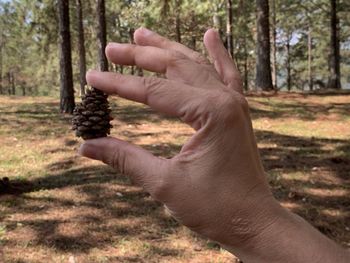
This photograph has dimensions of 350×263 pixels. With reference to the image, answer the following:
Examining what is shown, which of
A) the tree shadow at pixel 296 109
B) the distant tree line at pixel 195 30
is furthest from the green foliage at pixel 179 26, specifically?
the tree shadow at pixel 296 109

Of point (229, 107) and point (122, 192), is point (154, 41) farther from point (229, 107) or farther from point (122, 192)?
point (122, 192)

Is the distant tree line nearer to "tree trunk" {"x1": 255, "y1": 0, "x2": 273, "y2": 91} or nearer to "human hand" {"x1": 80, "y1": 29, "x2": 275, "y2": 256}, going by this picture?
"tree trunk" {"x1": 255, "y1": 0, "x2": 273, "y2": 91}

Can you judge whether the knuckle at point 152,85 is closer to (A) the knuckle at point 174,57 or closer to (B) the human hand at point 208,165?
(B) the human hand at point 208,165

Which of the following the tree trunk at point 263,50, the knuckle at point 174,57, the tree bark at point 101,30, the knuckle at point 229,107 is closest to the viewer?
the knuckle at point 229,107

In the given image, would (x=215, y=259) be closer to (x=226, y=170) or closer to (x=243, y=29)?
(x=226, y=170)

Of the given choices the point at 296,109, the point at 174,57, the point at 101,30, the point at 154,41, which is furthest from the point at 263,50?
the point at 174,57
